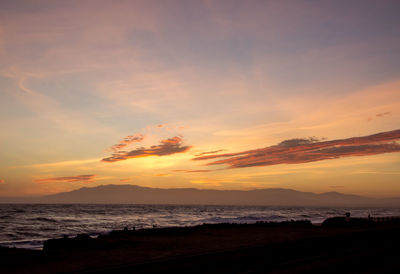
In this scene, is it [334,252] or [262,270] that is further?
[334,252]

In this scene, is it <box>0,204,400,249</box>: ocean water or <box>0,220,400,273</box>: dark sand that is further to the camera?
<box>0,204,400,249</box>: ocean water

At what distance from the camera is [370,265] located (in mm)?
12398

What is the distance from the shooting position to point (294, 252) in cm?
1566

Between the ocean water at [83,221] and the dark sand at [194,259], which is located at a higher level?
the dark sand at [194,259]

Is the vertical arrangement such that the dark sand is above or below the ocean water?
above

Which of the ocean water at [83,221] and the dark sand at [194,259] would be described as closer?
the dark sand at [194,259]

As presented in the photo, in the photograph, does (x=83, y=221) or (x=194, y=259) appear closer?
(x=194, y=259)

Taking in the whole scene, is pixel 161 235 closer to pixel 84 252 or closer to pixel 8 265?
pixel 84 252

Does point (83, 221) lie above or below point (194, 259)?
below

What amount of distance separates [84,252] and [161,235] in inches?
398

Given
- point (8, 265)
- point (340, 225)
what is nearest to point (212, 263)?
point (8, 265)

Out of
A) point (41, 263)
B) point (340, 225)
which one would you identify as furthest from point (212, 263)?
point (340, 225)

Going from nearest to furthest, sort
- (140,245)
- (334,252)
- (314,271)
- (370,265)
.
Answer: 1. (314,271)
2. (370,265)
3. (334,252)
4. (140,245)

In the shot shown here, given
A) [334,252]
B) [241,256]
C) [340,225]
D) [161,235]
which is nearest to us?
[241,256]
